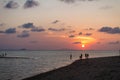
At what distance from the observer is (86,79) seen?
81.4 ft

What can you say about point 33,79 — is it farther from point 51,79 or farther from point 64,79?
point 64,79

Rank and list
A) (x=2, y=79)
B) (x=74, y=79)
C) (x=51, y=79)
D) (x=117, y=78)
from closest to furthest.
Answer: (x=117, y=78) → (x=74, y=79) → (x=51, y=79) → (x=2, y=79)

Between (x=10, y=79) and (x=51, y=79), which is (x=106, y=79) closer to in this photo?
(x=51, y=79)

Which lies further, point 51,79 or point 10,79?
point 10,79

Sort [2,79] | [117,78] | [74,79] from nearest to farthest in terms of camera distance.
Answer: [117,78] < [74,79] < [2,79]

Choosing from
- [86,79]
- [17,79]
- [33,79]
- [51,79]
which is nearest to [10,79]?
[17,79]

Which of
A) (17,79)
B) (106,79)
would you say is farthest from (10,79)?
(106,79)

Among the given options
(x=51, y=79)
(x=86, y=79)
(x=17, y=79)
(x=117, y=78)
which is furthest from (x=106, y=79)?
(x=17, y=79)

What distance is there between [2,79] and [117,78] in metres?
24.2

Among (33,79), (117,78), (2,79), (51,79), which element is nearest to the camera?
(117,78)

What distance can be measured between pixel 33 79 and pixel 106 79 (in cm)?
1628

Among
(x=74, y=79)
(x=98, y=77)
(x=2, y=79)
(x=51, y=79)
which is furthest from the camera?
(x=2, y=79)

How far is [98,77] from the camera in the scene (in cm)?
2430

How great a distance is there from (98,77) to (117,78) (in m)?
2.73
